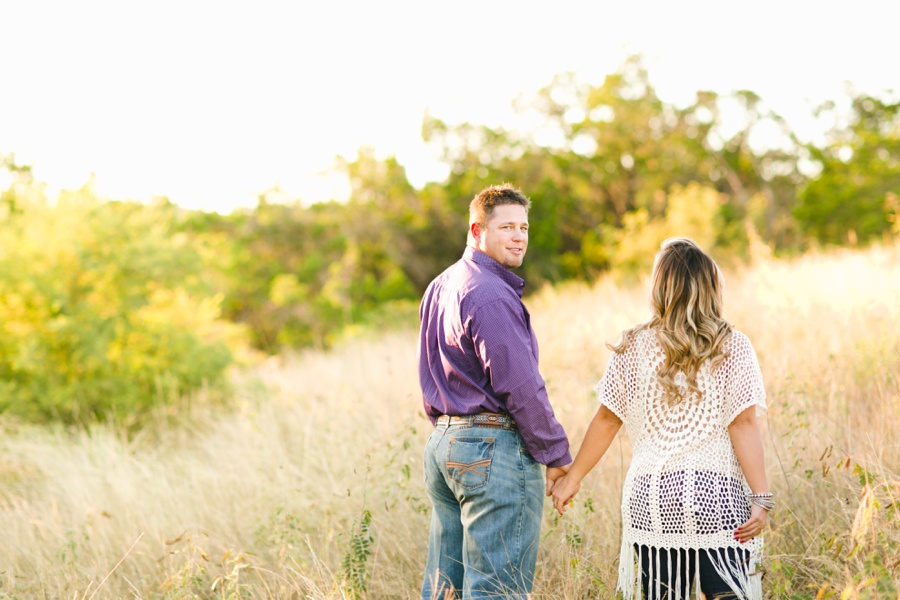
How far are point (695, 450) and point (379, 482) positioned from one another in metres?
2.85

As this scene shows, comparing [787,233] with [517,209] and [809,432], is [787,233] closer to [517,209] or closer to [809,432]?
[809,432]

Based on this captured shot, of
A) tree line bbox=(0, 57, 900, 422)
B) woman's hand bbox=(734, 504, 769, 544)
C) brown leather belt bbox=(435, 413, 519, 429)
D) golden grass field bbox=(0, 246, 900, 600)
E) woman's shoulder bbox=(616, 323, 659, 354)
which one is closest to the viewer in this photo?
woman's hand bbox=(734, 504, 769, 544)

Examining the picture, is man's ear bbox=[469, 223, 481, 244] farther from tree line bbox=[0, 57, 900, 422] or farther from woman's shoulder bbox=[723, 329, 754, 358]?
tree line bbox=[0, 57, 900, 422]

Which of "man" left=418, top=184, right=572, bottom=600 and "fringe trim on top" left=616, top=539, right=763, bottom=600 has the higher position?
"man" left=418, top=184, right=572, bottom=600

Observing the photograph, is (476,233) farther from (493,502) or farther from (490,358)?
(493,502)

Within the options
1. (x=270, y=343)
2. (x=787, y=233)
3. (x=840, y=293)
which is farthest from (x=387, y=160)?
(x=840, y=293)

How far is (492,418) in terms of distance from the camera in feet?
10.4

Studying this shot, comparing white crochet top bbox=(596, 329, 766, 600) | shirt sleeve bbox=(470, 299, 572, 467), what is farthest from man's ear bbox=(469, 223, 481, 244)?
white crochet top bbox=(596, 329, 766, 600)

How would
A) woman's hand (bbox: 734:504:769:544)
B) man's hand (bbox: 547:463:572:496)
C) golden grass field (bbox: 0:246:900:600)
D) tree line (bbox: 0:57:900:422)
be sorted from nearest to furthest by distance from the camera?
woman's hand (bbox: 734:504:769:544) → man's hand (bbox: 547:463:572:496) → golden grass field (bbox: 0:246:900:600) → tree line (bbox: 0:57:900:422)

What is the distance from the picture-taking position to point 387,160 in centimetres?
2500

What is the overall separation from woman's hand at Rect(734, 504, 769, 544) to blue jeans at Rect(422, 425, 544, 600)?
81 cm

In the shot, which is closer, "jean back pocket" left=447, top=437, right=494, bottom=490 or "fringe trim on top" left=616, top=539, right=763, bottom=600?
"fringe trim on top" left=616, top=539, right=763, bottom=600

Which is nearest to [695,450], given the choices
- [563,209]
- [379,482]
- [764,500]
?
[764,500]

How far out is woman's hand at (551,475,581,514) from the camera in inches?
128
